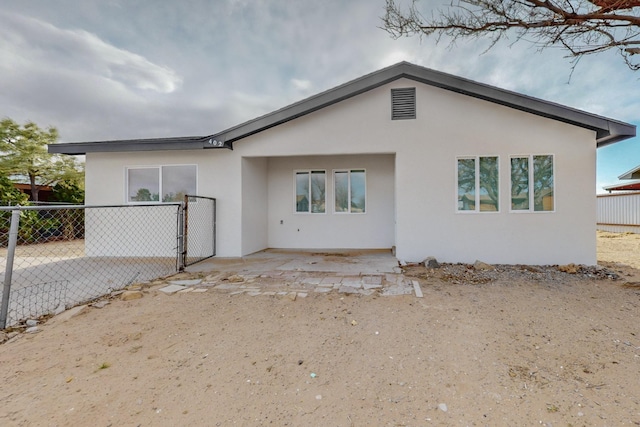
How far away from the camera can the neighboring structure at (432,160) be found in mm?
6277

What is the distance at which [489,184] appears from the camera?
21.6ft

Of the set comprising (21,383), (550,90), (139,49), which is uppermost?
(139,49)

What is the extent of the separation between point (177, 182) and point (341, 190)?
4721 mm

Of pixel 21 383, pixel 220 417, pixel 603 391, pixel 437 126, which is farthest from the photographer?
pixel 437 126

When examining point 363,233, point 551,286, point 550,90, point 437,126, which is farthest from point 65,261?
point 550,90

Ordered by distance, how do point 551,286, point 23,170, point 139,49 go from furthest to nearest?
point 23,170 → point 139,49 → point 551,286

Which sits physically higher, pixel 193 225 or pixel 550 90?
pixel 550 90

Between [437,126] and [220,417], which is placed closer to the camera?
[220,417]

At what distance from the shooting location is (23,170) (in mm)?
13430

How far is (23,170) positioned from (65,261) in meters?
10.4

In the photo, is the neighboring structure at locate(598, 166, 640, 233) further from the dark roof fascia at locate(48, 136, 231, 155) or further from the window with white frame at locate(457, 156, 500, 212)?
the dark roof fascia at locate(48, 136, 231, 155)

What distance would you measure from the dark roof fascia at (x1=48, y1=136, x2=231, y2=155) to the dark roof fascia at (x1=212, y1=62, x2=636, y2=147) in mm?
643

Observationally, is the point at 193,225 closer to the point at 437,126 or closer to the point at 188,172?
the point at 188,172

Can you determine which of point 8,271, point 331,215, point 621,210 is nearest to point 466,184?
point 331,215
